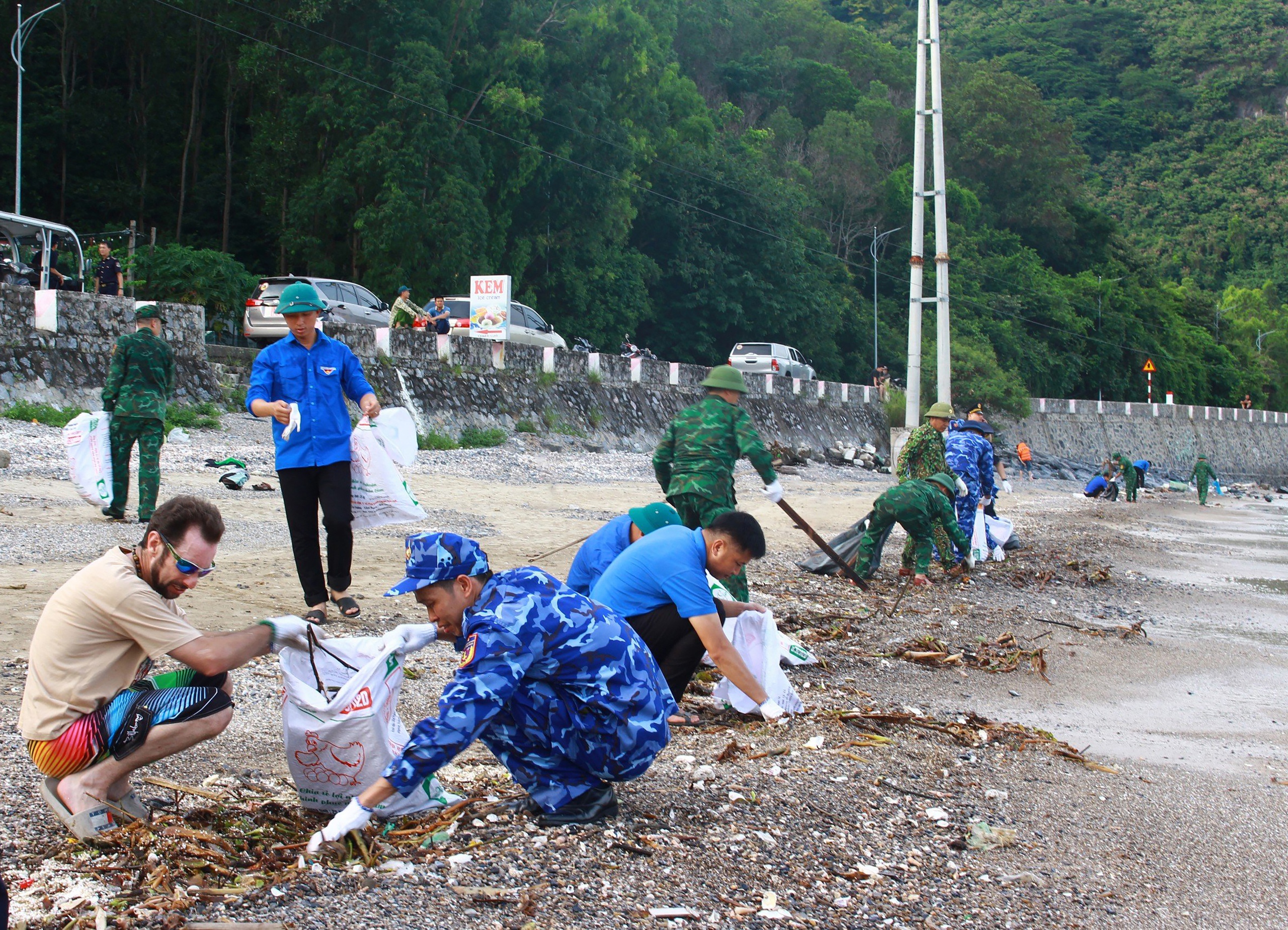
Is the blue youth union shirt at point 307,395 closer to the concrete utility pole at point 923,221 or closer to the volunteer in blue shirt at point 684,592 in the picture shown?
the volunteer in blue shirt at point 684,592

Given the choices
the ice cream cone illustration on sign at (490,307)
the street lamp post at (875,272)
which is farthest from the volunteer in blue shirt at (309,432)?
the street lamp post at (875,272)

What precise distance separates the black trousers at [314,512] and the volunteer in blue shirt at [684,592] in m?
1.73

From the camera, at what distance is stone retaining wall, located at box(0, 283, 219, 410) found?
530 inches

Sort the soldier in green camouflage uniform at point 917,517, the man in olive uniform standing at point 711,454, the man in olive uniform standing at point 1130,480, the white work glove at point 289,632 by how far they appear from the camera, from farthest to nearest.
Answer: the man in olive uniform standing at point 1130,480, the soldier in green camouflage uniform at point 917,517, the man in olive uniform standing at point 711,454, the white work glove at point 289,632

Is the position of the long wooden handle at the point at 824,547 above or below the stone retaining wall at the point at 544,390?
below

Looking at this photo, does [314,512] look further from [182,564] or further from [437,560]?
[437,560]

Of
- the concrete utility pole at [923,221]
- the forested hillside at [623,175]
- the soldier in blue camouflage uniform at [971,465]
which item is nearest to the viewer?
the soldier in blue camouflage uniform at [971,465]

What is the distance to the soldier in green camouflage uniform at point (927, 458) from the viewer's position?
938 cm

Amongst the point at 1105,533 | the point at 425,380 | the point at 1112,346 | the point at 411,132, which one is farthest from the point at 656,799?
the point at 1112,346

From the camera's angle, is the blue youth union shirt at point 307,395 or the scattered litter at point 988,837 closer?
the scattered litter at point 988,837

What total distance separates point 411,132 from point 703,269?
16.1 m

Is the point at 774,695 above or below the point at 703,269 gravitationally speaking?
below

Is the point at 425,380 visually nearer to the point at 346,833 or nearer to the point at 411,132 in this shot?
the point at 411,132

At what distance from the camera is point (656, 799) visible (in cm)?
368
